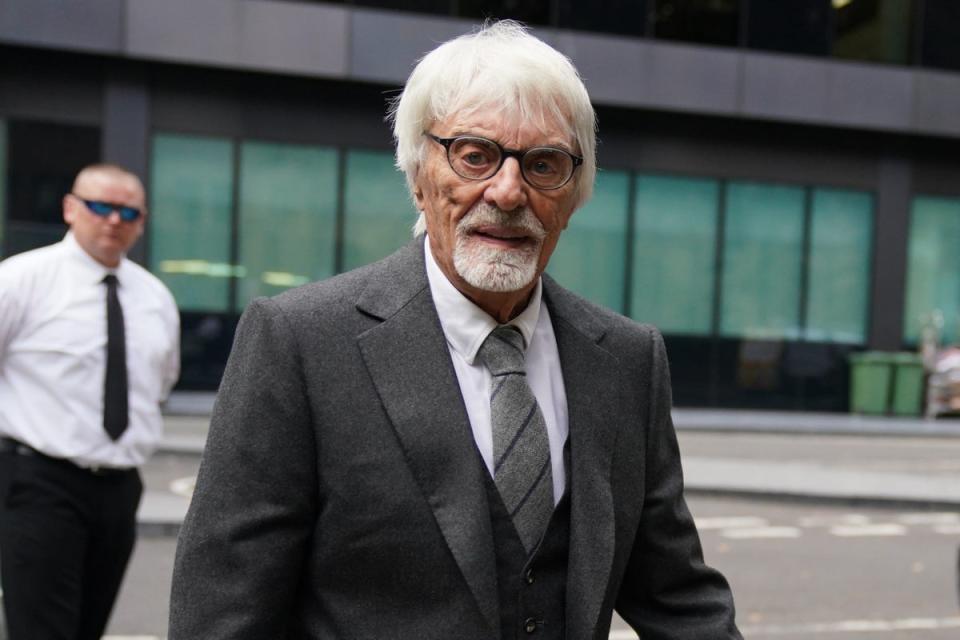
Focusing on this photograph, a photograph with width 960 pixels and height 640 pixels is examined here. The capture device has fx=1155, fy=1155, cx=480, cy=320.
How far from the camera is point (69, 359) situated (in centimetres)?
427

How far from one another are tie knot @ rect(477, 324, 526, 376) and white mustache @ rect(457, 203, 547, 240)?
0.62 ft

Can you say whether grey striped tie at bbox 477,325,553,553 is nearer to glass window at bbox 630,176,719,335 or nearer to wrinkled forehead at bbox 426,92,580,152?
wrinkled forehead at bbox 426,92,580,152

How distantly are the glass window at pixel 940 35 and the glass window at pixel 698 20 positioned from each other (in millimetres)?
3758

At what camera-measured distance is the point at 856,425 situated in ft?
62.2

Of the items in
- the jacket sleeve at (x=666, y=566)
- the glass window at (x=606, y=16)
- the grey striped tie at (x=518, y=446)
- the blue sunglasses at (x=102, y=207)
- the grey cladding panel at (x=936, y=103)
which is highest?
the glass window at (x=606, y=16)

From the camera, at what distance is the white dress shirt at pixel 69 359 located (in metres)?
4.12

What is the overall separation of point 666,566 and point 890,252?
68.8 ft

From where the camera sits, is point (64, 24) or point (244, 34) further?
point (244, 34)

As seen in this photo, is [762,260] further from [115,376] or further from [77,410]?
[77,410]

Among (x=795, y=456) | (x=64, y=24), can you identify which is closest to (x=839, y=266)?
(x=795, y=456)

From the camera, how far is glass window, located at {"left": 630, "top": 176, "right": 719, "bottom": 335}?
20.9 meters

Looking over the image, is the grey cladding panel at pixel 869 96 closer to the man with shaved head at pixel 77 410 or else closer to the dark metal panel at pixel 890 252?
the dark metal panel at pixel 890 252

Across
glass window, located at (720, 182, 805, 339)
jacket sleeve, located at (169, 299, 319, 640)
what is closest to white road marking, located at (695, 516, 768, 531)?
jacket sleeve, located at (169, 299, 319, 640)

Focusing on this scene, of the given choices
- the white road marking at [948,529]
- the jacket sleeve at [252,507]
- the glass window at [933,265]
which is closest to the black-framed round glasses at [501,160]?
the jacket sleeve at [252,507]
